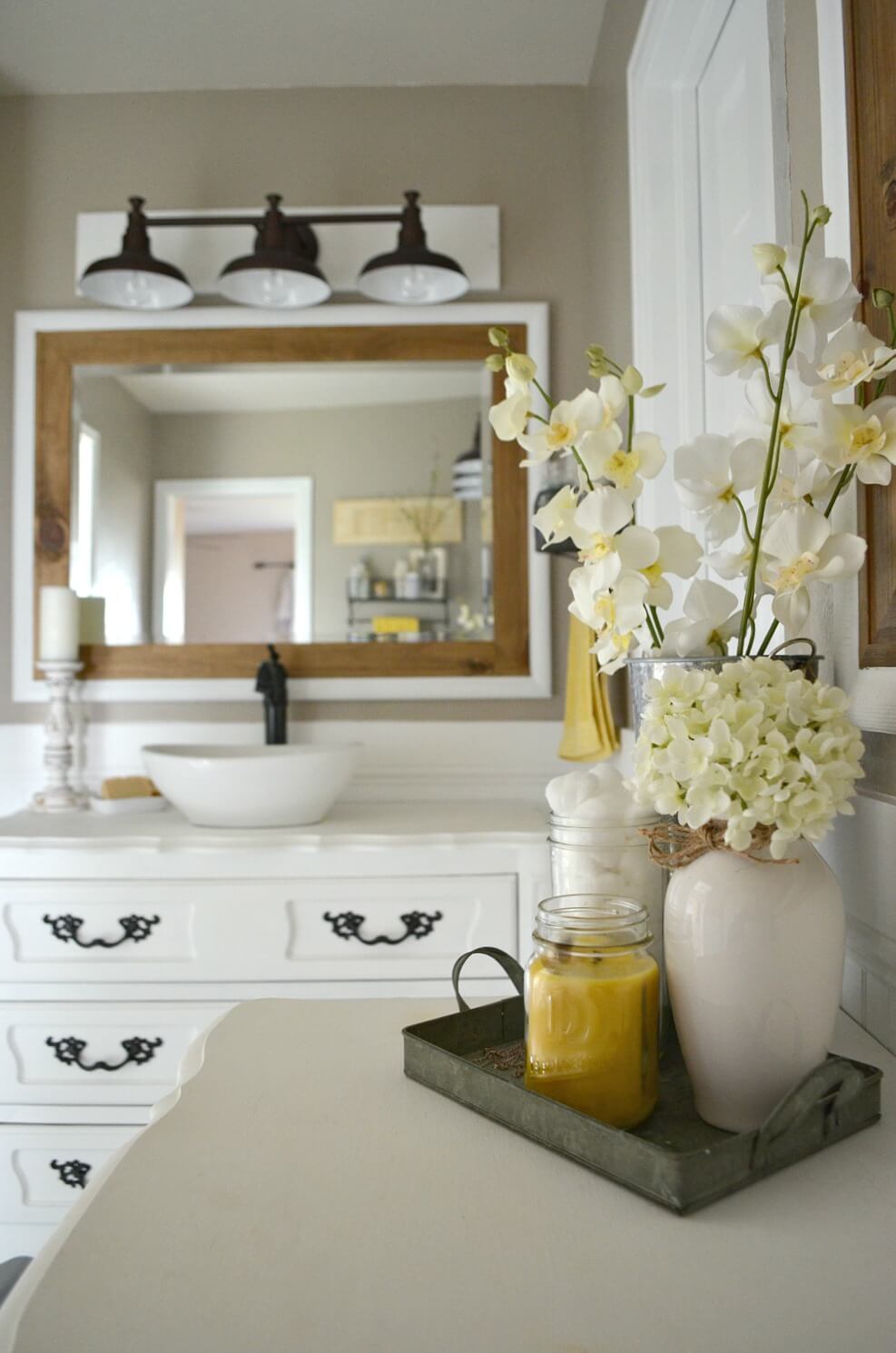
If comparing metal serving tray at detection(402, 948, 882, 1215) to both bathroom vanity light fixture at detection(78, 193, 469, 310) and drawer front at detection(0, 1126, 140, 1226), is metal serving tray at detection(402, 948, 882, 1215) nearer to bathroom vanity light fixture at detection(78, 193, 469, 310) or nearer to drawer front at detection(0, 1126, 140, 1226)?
drawer front at detection(0, 1126, 140, 1226)

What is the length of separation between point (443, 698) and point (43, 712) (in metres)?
0.96

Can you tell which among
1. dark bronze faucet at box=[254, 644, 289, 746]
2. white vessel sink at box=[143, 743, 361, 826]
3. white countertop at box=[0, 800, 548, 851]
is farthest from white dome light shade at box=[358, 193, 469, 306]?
white countertop at box=[0, 800, 548, 851]

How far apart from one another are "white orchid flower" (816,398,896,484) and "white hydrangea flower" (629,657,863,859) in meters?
0.18

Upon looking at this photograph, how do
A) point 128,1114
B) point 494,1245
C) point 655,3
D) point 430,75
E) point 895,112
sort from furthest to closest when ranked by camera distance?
point 430,75 < point 128,1114 < point 655,3 < point 895,112 < point 494,1245

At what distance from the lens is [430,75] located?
2326mm

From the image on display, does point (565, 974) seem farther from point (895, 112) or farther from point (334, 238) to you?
point (334, 238)

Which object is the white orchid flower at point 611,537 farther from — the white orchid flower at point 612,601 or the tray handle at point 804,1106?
the tray handle at point 804,1106

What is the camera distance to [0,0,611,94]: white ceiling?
2107 millimetres

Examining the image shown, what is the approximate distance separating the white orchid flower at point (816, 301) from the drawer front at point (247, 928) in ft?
4.05

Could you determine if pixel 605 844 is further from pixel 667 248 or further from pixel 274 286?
pixel 274 286

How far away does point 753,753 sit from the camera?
0.61 m

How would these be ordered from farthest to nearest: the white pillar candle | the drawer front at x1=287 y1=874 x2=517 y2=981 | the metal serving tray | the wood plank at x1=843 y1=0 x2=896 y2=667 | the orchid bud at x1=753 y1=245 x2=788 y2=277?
the white pillar candle
the drawer front at x1=287 y1=874 x2=517 y2=981
the wood plank at x1=843 y1=0 x2=896 y2=667
the orchid bud at x1=753 y1=245 x2=788 y2=277
the metal serving tray

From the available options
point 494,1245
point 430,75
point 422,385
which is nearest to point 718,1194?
point 494,1245

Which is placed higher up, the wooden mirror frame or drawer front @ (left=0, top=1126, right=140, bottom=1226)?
the wooden mirror frame
